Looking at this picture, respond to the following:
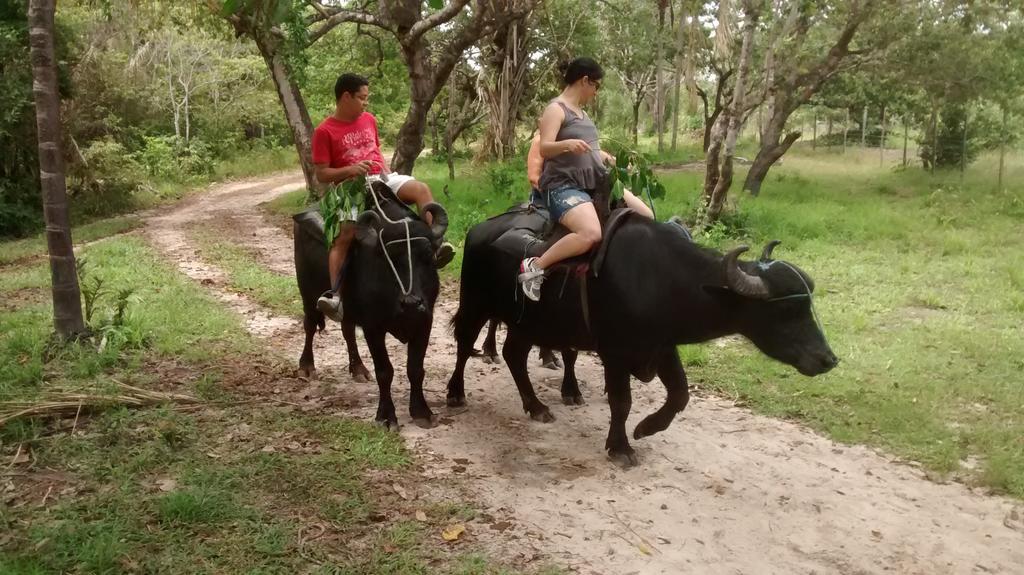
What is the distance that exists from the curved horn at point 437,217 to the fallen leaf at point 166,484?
2.13 meters

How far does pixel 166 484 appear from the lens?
13.7 feet

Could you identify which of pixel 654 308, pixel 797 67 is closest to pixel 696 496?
pixel 654 308

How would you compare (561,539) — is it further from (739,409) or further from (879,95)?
(879,95)

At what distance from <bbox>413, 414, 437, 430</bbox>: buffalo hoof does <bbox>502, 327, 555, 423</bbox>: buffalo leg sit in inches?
25.6

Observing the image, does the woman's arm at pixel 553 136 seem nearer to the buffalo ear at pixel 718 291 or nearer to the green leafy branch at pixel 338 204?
the buffalo ear at pixel 718 291

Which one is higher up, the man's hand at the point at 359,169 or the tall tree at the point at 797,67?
the tall tree at the point at 797,67

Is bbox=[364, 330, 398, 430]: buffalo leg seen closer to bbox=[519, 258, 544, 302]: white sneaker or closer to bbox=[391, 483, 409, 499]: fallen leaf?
bbox=[391, 483, 409, 499]: fallen leaf

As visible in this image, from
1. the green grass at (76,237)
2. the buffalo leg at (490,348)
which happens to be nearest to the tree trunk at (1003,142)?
the buffalo leg at (490,348)

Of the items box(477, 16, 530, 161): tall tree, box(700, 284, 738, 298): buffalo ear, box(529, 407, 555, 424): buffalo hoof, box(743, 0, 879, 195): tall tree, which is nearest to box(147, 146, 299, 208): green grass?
box(477, 16, 530, 161): tall tree

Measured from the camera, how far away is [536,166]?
5.66m

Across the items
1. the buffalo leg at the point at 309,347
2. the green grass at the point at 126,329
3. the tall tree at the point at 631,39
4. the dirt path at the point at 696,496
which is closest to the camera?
the dirt path at the point at 696,496

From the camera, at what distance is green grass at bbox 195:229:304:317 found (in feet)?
28.0

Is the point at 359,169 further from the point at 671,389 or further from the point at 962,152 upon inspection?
the point at 962,152

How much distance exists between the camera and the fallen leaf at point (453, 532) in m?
3.79
